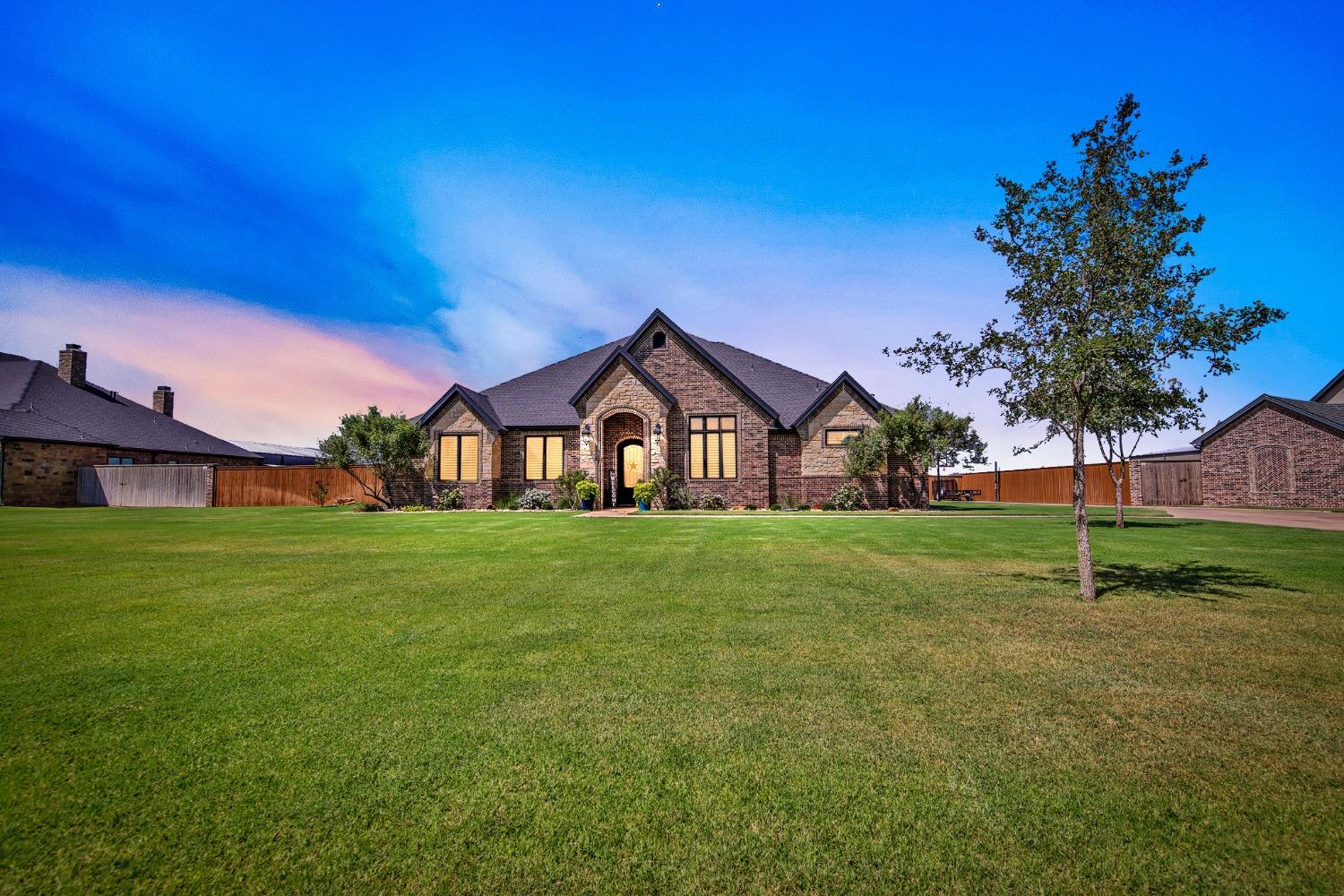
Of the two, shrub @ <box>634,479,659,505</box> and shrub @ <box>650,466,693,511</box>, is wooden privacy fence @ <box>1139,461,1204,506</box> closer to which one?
shrub @ <box>650,466,693,511</box>

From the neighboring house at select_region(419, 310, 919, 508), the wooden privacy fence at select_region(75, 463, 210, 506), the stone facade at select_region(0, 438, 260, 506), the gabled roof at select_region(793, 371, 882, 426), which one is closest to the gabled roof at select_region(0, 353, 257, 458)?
the stone facade at select_region(0, 438, 260, 506)

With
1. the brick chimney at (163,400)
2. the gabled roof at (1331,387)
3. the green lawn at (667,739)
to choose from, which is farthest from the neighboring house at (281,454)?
the gabled roof at (1331,387)

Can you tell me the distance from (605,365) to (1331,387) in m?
42.6

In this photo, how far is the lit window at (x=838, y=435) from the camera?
25227 mm

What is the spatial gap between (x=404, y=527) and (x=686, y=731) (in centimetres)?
1423

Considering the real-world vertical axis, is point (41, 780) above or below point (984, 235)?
below

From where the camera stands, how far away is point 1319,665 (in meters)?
4.48

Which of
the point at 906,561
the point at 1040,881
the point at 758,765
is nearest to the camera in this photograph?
the point at 1040,881

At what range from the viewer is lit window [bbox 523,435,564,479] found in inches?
1034

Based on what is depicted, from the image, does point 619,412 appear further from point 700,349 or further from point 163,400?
point 163,400

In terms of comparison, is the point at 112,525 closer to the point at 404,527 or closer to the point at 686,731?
the point at 404,527

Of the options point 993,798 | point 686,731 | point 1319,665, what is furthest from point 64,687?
point 1319,665

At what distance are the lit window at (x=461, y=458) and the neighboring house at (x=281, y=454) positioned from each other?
3247 centimetres

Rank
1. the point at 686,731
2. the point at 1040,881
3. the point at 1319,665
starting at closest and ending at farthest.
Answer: the point at 1040,881 → the point at 686,731 → the point at 1319,665
